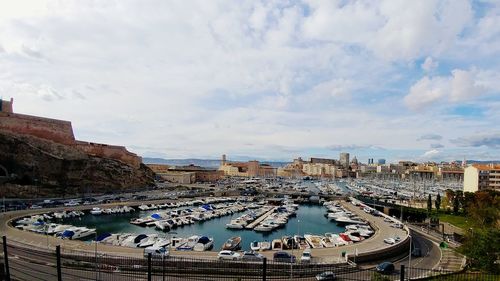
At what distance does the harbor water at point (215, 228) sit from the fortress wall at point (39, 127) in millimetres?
21048

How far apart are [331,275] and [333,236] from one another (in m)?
13.1

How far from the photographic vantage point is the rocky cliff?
45.2m

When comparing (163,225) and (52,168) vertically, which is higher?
(52,168)

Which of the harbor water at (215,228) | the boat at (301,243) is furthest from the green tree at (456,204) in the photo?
the boat at (301,243)

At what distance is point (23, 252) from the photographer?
18.1 meters

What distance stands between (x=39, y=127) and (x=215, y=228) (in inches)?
1335

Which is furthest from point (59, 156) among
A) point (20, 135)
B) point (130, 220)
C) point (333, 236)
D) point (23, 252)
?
point (333, 236)

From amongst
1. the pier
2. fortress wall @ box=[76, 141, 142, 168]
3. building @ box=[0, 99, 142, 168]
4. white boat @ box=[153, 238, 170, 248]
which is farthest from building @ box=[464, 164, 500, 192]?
building @ box=[0, 99, 142, 168]

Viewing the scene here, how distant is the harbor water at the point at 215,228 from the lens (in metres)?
30.8

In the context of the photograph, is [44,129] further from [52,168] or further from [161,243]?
[161,243]

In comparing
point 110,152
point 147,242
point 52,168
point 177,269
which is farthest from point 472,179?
point 52,168

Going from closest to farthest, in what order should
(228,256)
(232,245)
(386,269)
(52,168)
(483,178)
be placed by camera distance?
(386,269) < (228,256) < (232,245) < (52,168) < (483,178)

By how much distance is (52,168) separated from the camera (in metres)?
48.2

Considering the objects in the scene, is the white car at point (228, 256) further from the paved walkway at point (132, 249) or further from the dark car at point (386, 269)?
the dark car at point (386, 269)
